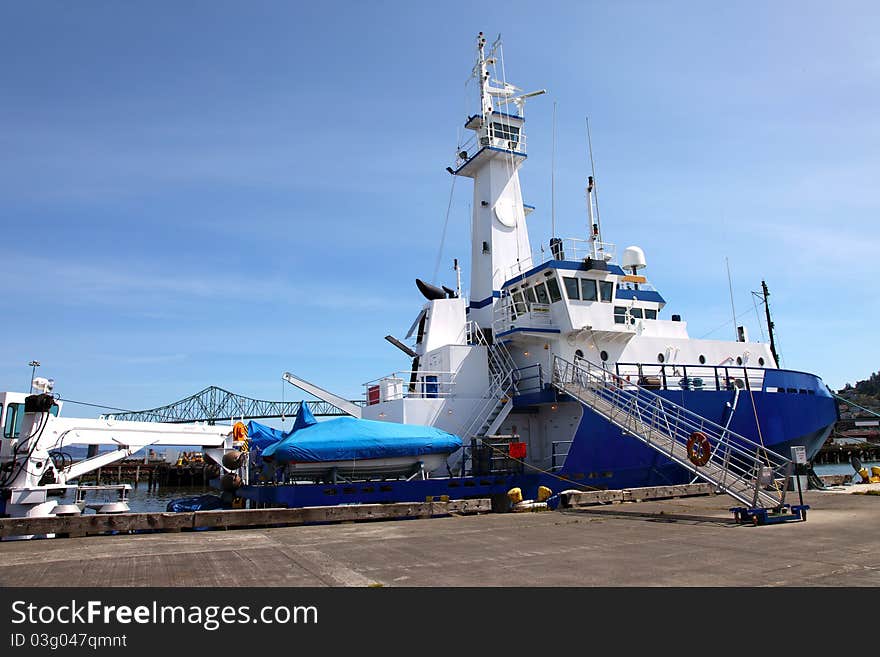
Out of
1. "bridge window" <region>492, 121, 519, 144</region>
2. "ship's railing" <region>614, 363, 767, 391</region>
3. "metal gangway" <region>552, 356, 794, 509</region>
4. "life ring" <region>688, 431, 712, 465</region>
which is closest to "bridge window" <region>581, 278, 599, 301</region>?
"metal gangway" <region>552, 356, 794, 509</region>

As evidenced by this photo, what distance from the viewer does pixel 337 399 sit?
23.1 m

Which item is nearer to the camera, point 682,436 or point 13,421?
point 13,421

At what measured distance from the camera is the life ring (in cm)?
1250

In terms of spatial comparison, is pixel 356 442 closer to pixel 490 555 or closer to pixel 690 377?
pixel 490 555

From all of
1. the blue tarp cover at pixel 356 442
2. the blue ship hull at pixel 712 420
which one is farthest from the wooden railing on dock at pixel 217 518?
the blue ship hull at pixel 712 420

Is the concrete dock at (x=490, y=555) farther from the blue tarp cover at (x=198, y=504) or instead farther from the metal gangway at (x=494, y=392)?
the blue tarp cover at (x=198, y=504)

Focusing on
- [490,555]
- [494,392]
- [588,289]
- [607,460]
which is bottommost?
[490,555]

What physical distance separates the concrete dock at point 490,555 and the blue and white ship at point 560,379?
4017mm

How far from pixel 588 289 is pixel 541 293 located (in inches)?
64.3

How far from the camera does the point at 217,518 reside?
1177cm

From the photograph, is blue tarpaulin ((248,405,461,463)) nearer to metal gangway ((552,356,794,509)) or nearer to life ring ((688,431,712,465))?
metal gangway ((552,356,794,509))

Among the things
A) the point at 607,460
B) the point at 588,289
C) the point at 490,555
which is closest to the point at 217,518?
the point at 490,555
